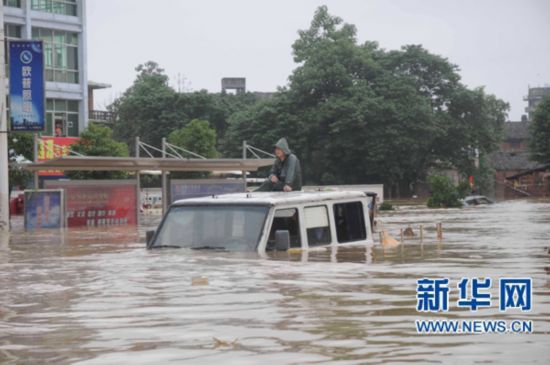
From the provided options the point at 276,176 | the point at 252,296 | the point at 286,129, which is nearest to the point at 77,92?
the point at 286,129

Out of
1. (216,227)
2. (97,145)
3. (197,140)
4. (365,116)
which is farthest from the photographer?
(365,116)

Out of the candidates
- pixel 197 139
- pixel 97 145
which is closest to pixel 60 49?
pixel 97 145

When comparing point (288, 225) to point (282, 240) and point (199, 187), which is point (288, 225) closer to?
point (282, 240)

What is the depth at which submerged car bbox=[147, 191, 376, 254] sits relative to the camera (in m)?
12.2

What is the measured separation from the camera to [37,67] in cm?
2967

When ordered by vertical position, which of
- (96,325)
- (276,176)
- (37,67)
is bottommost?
(96,325)

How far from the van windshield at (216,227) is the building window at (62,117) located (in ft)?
135

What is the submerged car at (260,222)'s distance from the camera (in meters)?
12.2

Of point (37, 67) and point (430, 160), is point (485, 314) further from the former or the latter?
point (430, 160)

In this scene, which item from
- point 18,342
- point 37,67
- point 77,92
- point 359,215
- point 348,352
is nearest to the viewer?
point 348,352

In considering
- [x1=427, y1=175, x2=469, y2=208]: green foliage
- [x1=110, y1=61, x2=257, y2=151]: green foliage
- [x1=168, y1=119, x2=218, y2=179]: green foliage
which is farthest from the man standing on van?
[x1=110, y1=61, x2=257, y2=151]: green foliage

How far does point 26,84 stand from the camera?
29.5 meters

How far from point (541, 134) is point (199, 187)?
2006 inches

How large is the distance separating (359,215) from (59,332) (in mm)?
6272
